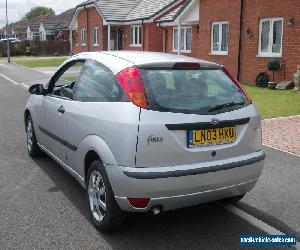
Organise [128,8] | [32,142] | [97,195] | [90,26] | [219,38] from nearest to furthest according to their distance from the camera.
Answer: [97,195]
[32,142]
[219,38]
[128,8]
[90,26]

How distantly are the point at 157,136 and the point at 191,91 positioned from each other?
703mm

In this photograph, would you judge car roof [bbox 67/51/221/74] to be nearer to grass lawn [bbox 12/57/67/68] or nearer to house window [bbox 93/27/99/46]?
grass lawn [bbox 12/57/67/68]

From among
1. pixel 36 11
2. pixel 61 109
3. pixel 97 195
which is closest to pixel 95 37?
Result: pixel 61 109

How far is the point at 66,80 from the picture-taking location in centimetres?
572

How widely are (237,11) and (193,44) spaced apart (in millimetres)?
6053

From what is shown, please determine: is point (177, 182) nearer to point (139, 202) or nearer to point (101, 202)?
point (139, 202)

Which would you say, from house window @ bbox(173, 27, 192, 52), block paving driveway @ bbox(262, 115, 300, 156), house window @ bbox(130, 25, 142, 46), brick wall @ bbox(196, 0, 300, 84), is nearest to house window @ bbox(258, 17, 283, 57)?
brick wall @ bbox(196, 0, 300, 84)

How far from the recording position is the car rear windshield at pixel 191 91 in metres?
3.95

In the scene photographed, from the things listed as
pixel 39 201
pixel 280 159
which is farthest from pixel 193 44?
pixel 39 201

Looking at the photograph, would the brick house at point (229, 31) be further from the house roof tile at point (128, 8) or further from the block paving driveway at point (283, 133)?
the block paving driveway at point (283, 133)

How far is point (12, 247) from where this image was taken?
3834 mm

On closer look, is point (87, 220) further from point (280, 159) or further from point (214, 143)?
point (280, 159)

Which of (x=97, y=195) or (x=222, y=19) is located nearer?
(x=97, y=195)

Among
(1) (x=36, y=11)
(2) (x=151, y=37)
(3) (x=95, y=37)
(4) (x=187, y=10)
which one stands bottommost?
(2) (x=151, y=37)
